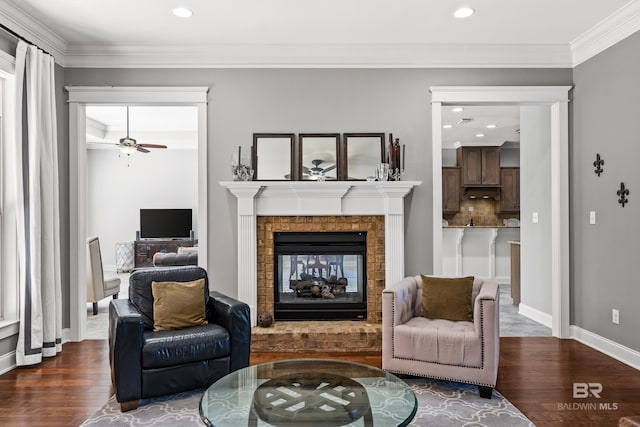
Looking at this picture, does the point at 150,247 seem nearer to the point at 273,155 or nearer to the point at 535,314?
the point at 273,155

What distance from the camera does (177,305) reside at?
10.4ft

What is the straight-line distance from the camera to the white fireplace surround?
13.7ft

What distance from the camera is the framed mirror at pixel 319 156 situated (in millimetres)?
4375

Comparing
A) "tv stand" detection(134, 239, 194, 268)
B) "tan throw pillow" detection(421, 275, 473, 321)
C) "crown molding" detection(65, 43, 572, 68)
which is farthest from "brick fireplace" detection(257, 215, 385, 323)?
"tv stand" detection(134, 239, 194, 268)

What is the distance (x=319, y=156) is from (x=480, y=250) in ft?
15.5

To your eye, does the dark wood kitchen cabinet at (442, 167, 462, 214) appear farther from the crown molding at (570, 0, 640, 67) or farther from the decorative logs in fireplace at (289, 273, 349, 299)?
the decorative logs in fireplace at (289, 273, 349, 299)

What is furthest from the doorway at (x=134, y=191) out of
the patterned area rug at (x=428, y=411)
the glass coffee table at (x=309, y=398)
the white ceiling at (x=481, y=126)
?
the glass coffee table at (x=309, y=398)

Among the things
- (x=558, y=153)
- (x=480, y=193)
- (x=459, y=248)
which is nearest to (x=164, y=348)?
(x=558, y=153)

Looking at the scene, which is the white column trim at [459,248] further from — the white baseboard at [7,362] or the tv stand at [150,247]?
the white baseboard at [7,362]

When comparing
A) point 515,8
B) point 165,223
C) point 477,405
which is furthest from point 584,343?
point 165,223

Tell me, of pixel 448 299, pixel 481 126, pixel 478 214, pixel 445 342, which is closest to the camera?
pixel 445 342

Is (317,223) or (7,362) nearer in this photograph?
(7,362)

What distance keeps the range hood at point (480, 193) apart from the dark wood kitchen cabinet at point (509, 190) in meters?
0.11

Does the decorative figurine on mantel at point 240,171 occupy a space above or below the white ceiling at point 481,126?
below
